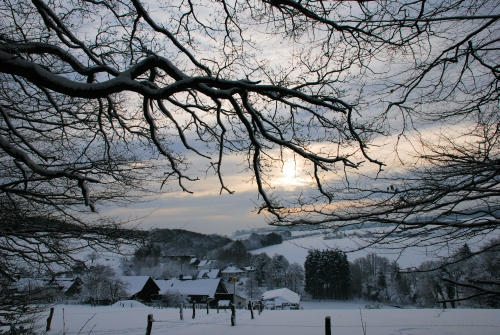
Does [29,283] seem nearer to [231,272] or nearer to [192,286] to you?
[192,286]

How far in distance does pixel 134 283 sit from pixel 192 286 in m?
10.1

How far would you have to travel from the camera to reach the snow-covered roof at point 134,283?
40.2 metres

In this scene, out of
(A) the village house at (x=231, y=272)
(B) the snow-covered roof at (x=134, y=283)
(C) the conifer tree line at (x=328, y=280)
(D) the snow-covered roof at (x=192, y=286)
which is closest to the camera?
(B) the snow-covered roof at (x=134, y=283)

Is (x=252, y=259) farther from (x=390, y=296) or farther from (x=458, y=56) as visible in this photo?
(x=458, y=56)

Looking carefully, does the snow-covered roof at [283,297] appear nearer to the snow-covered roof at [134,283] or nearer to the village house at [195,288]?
the village house at [195,288]

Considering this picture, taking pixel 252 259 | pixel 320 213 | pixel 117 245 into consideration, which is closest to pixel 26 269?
pixel 117 245

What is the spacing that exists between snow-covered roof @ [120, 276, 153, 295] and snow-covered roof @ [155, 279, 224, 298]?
5.62m

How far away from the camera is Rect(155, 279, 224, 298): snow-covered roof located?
47688 millimetres

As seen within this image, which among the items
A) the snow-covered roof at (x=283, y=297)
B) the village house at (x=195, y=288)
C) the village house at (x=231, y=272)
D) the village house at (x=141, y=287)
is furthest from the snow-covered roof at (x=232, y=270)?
the village house at (x=141, y=287)

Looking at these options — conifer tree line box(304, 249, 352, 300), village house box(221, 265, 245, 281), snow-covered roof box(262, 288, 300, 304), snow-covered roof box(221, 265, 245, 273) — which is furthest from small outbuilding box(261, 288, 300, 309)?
snow-covered roof box(221, 265, 245, 273)

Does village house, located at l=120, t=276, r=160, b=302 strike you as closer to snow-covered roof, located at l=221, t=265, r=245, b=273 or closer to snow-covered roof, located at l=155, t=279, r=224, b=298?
snow-covered roof, located at l=155, t=279, r=224, b=298

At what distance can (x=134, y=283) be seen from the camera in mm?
42031

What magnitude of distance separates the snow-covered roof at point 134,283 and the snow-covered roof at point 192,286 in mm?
5616

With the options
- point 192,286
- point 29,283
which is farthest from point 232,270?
point 29,283
